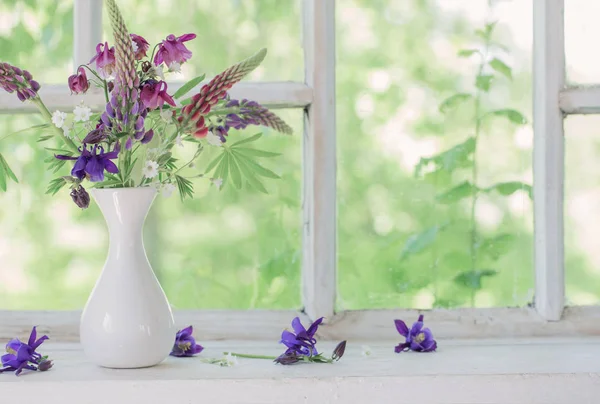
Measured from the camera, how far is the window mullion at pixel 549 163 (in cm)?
141

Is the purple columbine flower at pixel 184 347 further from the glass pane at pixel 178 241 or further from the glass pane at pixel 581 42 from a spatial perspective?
the glass pane at pixel 581 42

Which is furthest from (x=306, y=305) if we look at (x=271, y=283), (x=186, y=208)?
(x=186, y=208)

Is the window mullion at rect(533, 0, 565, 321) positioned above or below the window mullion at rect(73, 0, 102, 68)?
below

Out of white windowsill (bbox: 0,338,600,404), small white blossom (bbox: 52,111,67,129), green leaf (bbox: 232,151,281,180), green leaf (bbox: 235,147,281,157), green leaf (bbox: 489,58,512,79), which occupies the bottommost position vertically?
white windowsill (bbox: 0,338,600,404)

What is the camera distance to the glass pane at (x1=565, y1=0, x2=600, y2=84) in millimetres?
1482

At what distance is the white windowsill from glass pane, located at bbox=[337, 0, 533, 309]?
0.34m

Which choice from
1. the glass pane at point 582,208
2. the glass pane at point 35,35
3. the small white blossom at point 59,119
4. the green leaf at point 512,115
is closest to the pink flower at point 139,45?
the small white blossom at point 59,119

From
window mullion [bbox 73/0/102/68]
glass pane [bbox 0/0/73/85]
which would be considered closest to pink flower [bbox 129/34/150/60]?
window mullion [bbox 73/0/102/68]

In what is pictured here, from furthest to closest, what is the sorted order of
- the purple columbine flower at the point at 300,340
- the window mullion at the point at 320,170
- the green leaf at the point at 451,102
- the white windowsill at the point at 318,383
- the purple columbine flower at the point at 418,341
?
the green leaf at the point at 451,102 → the window mullion at the point at 320,170 → the purple columbine flower at the point at 418,341 → the purple columbine flower at the point at 300,340 → the white windowsill at the point at 318,383

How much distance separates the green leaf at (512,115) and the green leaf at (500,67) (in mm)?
74

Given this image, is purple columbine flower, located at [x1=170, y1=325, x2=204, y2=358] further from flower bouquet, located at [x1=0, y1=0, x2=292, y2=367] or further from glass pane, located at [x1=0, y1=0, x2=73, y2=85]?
glass pane, located at [x1=0, y1=0, x2=73, y2=85]

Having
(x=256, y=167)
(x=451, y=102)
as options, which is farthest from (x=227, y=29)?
(x=451, y=102)

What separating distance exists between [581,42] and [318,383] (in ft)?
3.13

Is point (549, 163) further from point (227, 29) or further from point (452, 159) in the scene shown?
point (227, 29)
